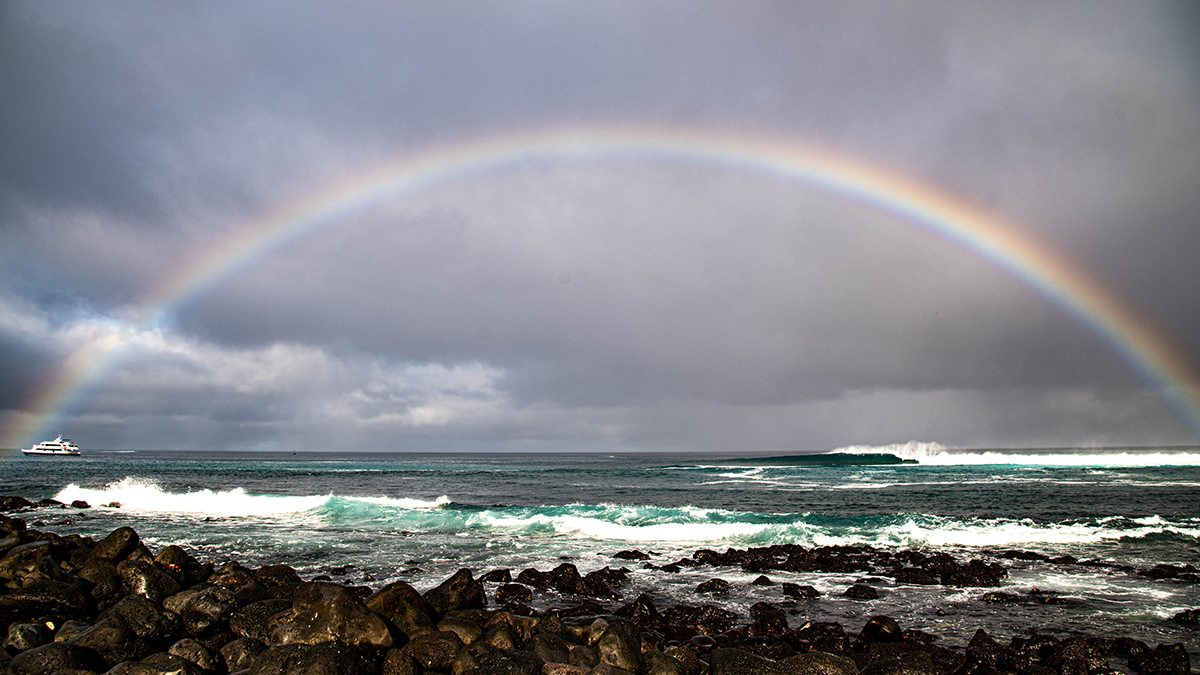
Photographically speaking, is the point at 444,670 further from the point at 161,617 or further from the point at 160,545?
the point at 160,545

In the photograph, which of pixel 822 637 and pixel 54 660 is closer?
pixel 54 660

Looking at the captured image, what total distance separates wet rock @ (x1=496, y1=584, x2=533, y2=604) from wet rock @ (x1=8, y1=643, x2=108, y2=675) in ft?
25.4

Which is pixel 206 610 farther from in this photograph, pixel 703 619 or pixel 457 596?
pixel 703 619

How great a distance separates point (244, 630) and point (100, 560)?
5.19 meters

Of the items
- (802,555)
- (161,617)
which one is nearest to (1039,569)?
(802,555)

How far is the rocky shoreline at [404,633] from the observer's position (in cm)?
886

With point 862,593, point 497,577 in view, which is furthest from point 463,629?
point 862,593

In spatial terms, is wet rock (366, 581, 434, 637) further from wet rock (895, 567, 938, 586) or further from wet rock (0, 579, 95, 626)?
wet rock (895, 567, 938, 586)

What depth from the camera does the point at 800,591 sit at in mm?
15781

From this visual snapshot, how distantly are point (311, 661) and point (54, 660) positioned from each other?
364cm

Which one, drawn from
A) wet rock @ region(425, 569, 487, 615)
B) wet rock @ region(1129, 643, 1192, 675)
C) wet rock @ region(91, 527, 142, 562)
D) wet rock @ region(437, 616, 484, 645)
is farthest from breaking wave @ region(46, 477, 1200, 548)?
wet rock @ region(437, 616, 484, 645)

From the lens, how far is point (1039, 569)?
19125 millimetres

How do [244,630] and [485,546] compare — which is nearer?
[244,630]

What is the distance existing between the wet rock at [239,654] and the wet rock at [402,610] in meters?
1.74
